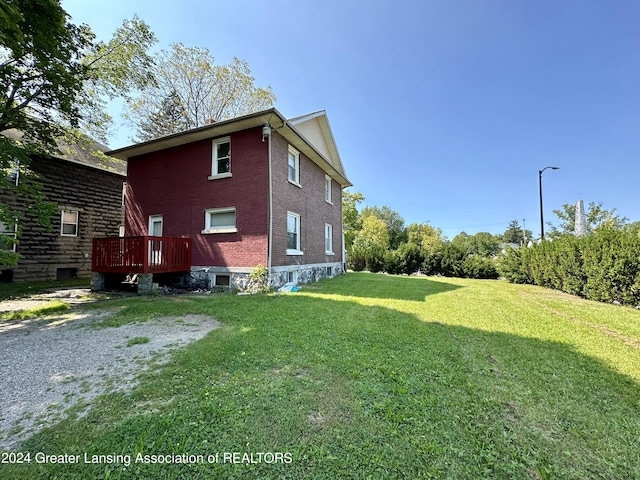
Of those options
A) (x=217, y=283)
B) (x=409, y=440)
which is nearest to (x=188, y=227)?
(x=217, y=283)

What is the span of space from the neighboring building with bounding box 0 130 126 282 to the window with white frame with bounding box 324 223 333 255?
398 inches

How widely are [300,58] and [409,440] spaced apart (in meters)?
15.1

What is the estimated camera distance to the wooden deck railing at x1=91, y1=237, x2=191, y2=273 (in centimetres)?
791

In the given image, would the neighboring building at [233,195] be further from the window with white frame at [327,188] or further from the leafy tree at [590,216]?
the leafy tree at [590,216]

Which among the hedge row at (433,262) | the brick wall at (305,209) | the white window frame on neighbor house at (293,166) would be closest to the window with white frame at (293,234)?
the brick wall at (305,209)

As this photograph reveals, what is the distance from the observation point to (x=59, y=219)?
469 inches

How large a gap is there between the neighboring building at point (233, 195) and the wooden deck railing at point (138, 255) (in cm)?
77

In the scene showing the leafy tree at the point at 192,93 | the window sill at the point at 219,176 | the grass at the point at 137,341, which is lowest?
the grass at the point at 137,341

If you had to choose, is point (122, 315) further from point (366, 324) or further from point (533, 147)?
point (533, 147)

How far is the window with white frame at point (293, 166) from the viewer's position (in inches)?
400

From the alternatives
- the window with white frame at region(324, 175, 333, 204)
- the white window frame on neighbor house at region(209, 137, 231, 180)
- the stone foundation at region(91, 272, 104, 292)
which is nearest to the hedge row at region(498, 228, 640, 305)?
the window with white frame at region(324, 175, 333, 204)

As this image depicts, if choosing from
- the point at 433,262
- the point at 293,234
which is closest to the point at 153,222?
the point at 293,234

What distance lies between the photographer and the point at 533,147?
62.1ft

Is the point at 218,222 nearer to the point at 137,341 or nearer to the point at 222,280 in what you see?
the point at 222,280
